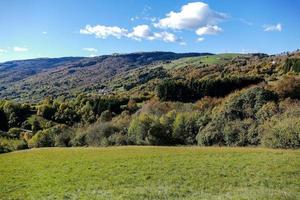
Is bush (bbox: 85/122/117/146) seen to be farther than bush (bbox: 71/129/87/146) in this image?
No

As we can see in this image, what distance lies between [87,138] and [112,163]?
4228 centimetres

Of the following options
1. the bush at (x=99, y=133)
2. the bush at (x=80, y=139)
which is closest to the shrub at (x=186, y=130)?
the bush at (x=99, y=133)

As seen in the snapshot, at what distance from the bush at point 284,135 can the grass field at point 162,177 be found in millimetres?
10150

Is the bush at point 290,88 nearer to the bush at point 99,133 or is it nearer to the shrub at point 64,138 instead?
the bush at point 99,133

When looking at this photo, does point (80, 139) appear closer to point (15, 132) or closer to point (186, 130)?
point (186, 130)

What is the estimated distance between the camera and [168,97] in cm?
15850

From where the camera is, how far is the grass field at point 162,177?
27406mm

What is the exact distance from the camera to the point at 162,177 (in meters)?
34.7

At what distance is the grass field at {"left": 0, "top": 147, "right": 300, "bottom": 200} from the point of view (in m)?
27.4

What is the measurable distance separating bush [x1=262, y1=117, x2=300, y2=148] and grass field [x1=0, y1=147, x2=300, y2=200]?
10.2 meters

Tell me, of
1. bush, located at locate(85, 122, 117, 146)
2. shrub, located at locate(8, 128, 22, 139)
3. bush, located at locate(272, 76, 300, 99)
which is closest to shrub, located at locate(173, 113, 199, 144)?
bush, located at locate(85, 122, 117, 146)

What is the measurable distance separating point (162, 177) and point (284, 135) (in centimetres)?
2582

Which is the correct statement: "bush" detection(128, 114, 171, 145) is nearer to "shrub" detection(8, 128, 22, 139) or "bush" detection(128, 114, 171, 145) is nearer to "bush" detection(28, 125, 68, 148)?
"bush" detection(28, 125, 68, 148)

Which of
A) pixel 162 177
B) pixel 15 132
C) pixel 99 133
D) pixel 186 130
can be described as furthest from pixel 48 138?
pixel 162 177
